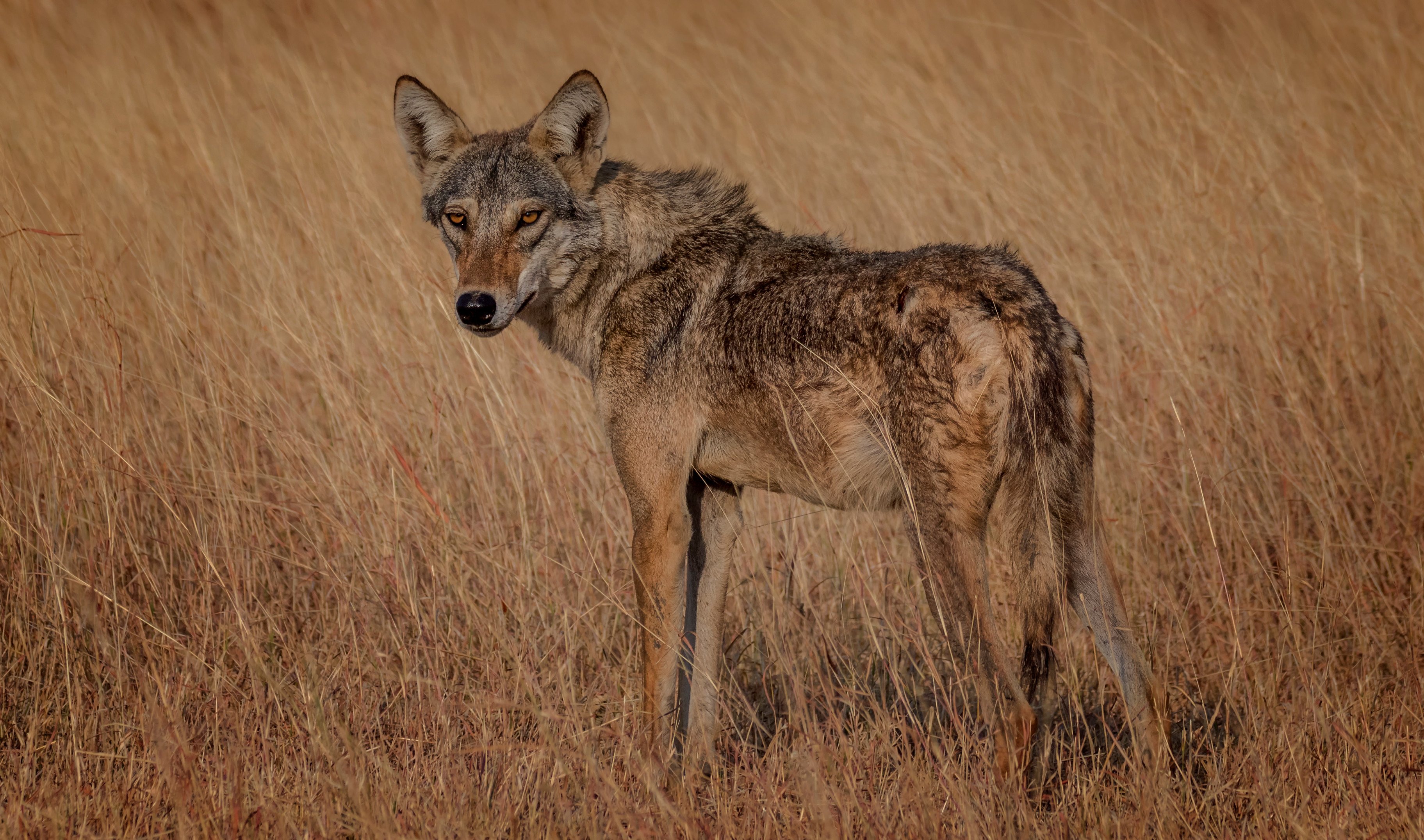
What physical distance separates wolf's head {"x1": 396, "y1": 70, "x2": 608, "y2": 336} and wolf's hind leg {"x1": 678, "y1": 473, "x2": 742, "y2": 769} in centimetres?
96

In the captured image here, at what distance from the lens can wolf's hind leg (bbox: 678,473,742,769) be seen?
Answer: 4305 millimetres

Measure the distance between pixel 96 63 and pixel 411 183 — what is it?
2197mm

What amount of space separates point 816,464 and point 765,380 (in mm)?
320

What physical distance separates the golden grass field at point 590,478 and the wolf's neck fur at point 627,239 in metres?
0.86

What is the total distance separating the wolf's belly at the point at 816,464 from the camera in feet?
11.5

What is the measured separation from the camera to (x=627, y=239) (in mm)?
4387

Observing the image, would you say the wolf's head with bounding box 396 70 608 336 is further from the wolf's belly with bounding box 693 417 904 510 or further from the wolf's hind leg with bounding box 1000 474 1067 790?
the wolf's hind leg with bounding box 1000 474 1067 790

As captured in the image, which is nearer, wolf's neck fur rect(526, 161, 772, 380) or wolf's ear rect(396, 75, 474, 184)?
wolf's neck fur rect(526, 161, 772, 380)

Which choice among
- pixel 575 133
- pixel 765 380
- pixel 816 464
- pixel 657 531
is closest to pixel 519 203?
pixel 575 133

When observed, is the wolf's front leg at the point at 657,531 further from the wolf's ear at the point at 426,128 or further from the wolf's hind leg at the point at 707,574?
the wolf's ear at the point at 426,128

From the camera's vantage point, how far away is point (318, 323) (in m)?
5.64

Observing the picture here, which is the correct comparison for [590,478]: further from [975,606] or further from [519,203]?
[975,606]

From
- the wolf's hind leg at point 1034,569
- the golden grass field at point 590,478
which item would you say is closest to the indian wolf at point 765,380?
the wolf's hind leg at point 1034,569

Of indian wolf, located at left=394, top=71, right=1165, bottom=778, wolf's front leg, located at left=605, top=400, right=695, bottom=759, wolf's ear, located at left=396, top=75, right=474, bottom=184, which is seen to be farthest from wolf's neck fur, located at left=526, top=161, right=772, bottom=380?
wolf's ear, located at left=396, top=75, right=474, bottom=184
